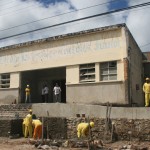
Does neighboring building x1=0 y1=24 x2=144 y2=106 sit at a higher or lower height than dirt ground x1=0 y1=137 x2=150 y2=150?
higher

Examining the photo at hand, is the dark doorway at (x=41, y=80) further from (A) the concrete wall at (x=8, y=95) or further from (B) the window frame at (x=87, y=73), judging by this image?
(B) the window frame at (x=87, y=73)

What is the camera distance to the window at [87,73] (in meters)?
21.6

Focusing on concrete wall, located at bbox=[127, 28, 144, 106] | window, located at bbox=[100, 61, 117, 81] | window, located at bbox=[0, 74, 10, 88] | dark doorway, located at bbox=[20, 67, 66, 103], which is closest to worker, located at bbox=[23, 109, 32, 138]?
window, located at bbox=[100, 61, 117, 81]

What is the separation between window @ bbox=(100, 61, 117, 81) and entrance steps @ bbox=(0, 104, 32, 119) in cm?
528

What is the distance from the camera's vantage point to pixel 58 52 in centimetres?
2345

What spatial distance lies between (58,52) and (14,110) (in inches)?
201

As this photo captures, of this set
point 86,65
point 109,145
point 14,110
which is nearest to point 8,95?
point 14,110

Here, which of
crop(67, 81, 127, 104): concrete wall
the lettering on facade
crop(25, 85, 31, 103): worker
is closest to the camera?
crop(67, 81, 127, 104): concrete wall

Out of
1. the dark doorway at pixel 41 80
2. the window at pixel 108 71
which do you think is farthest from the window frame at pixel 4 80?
the window at pixel 108 71

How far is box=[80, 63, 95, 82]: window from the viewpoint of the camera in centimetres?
2161

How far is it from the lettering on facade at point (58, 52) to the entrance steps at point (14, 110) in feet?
12.7

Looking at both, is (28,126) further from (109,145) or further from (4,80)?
(4,80)

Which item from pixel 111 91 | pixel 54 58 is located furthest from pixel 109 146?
pixel 54 58

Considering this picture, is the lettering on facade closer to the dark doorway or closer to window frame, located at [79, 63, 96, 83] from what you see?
window frame, located at [79, 63, 96, 83]
